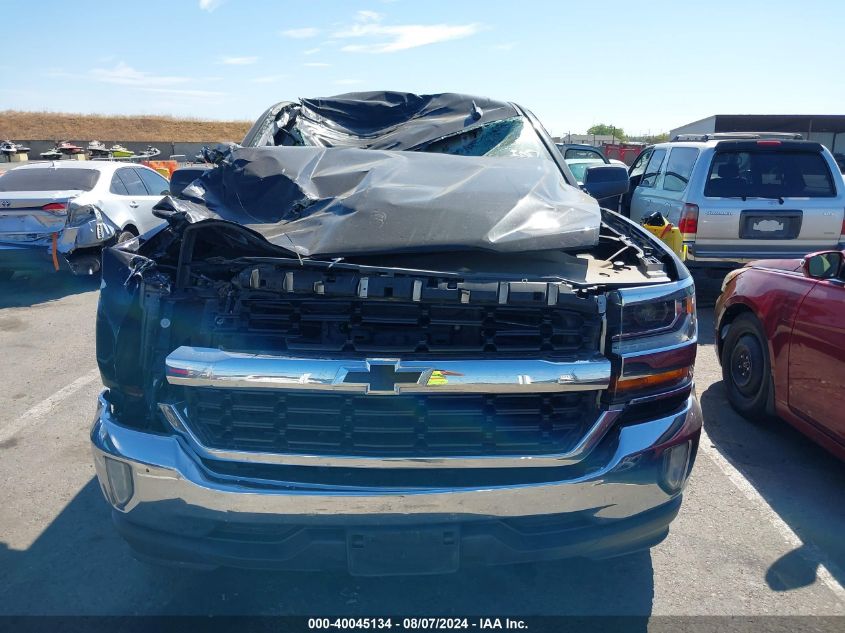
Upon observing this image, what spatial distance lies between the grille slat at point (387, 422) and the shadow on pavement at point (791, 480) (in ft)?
4.71

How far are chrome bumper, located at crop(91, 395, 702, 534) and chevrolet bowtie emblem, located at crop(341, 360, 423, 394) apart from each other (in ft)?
1.06

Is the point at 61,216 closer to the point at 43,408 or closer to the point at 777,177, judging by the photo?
the point at 43,408

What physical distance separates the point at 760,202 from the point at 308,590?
6.75m

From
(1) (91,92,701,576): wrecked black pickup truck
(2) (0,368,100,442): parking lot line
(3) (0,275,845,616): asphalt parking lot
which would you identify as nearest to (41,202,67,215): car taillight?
(2) (0,368,100,442): parking lot line

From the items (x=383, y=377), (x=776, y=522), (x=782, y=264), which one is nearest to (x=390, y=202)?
(x=383, y=377)

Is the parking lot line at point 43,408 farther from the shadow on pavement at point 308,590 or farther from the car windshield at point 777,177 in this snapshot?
the car windshield at point 777,177

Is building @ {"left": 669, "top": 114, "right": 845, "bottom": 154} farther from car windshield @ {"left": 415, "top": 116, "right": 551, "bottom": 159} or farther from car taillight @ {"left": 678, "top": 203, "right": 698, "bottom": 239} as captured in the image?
car windshield @ {"left": 415, "top": 116, "right": 551, "bottom": 159}

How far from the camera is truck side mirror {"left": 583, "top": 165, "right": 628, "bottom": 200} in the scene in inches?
157

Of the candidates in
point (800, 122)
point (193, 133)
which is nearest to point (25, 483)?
point (800, 122)

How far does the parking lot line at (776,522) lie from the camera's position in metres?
2.91

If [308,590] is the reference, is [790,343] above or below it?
above

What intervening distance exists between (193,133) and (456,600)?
223 feet

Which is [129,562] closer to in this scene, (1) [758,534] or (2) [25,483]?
(2) [25,483]

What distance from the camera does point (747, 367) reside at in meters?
4.57
